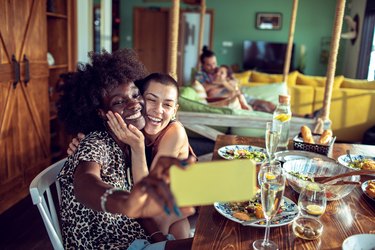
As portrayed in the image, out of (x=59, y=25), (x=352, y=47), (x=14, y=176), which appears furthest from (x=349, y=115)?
(x=14, y=176)

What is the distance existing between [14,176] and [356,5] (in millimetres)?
6577

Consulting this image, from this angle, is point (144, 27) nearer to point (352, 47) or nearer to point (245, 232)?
point (352, 47)

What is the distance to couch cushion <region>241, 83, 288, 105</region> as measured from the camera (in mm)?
4527

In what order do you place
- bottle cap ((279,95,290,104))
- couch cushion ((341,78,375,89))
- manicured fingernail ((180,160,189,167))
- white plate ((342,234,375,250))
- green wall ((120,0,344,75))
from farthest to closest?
green wall ((120,0,344,75))
couch cushion ((341,78,375,89))
bottle cap ((279,95,290,104))
white plate ((342,234,375,250))
manicured fingernail ((180,160,189,167))

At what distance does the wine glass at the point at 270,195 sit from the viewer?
92 cm

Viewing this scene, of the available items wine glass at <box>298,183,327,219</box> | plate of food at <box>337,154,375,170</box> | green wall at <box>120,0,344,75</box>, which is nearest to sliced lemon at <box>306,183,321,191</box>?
wine glass at <box>298,183,327,219</box>

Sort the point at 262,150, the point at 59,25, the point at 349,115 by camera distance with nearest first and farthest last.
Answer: the point at 262,150, the point at 59,25, the point at 349,115

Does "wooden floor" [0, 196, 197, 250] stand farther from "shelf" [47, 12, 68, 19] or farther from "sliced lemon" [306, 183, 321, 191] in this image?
"shelf" [47, 12, 68, 19]

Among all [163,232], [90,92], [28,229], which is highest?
[90,92]

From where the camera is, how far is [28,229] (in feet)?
7.99

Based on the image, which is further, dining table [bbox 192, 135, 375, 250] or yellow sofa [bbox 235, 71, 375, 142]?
yellow sofa [bbox 235, 71, 375, 142]

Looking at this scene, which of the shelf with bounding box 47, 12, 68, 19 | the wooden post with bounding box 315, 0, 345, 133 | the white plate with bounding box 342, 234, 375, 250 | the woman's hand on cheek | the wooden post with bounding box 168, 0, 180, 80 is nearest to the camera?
the white plate with bounding box 342, 234, 375, 250

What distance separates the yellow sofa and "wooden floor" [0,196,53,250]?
356cm

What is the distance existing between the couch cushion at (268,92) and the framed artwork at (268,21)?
3.90 meters
